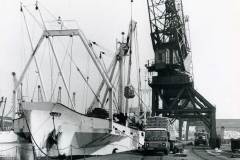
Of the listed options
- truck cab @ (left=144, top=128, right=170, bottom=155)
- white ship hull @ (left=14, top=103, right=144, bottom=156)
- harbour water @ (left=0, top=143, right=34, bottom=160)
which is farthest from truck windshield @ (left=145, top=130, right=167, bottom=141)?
harbour water @ (left=0, top=143, right=34, bottom=160)

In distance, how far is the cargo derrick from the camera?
5844 centimetres

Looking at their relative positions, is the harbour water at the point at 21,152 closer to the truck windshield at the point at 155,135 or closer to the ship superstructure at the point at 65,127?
the ship superstructure at the point at 65,127

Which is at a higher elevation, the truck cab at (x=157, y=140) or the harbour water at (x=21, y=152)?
the truck cab at (x=157, y=140)

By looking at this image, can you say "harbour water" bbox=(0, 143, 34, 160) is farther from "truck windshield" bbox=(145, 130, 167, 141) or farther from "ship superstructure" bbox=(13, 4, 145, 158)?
"truck windshield" bbox=(145, 130, 167, 141)

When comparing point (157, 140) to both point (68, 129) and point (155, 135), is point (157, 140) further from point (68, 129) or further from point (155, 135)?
point (68, 129)

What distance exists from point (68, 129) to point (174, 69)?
3319cm

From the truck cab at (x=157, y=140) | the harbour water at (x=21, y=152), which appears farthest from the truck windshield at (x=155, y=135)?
the harbour water at (x=21, y=152)

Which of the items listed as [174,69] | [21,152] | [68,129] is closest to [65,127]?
[68,129]

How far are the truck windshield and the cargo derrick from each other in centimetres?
2250

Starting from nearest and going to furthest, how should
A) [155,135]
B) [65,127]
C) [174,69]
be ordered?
[65,127]
[155,135]
[174,69]

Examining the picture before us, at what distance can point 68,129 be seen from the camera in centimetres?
2866

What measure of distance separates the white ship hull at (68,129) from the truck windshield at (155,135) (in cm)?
296

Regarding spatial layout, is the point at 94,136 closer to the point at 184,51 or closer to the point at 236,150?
the point at 236,150

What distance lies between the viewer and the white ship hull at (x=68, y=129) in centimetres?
2695
